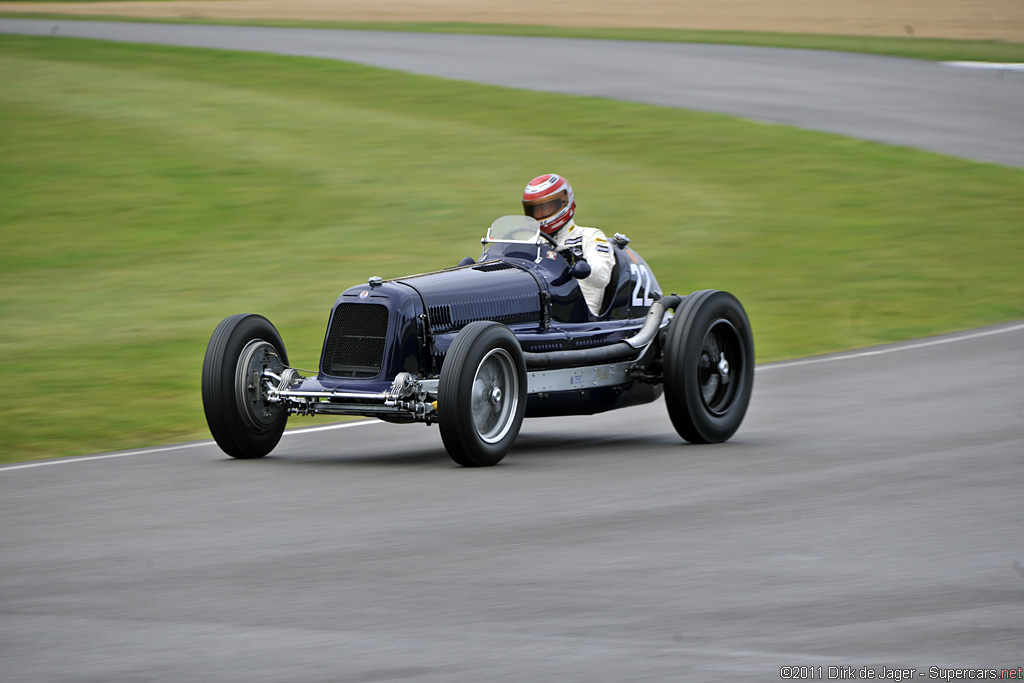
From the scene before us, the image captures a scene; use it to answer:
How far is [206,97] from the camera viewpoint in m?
30.7

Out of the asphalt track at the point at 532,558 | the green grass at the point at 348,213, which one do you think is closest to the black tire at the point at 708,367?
the asphalt track at the point at 532,558

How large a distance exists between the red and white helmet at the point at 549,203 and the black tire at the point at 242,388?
2040mm

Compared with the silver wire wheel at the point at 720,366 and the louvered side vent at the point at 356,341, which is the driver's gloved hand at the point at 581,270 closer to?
the silver wire wheel at the point at 720,366

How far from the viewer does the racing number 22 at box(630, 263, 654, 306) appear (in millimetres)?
11234

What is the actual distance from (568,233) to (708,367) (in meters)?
1.35

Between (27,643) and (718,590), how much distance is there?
2672 millimetres

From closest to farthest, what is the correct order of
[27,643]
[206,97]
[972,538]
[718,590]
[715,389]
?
[27,643] → [718,590] → [972,538] → [715,389] → [206,97]

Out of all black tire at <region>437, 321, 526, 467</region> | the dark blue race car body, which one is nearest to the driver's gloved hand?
the dark blue race car body

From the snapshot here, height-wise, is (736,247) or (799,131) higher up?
(799,131)

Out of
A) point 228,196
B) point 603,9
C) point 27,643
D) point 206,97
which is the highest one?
point 603,9

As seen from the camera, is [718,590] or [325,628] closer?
[325,628]

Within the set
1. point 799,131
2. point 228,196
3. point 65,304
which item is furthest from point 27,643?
point 799,131

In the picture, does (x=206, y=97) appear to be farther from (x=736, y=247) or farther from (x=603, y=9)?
(x=603, y=9)

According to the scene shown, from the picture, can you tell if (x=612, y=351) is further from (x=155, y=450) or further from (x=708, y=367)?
(x=155, y=450)
